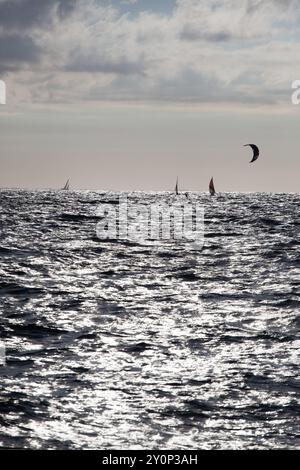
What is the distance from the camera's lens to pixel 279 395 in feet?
43.6

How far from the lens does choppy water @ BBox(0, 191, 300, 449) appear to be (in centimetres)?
1161

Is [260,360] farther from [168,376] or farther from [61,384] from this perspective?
[61,384]

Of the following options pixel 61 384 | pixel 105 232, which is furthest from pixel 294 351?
pixel 105 232

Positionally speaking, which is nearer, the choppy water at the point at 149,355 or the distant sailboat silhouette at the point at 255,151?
the choppy water at the point at 149,355

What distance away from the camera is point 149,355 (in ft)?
52.2

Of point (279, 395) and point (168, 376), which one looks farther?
point (168, 376)

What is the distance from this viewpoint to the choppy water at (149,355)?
1161 cm

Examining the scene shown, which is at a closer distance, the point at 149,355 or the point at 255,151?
the point at 149,355

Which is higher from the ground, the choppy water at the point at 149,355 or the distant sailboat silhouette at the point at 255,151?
the distant sailboat silhouette at the point at 255,151

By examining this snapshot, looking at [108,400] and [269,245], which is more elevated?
[269,245]

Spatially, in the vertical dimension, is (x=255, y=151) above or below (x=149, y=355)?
above

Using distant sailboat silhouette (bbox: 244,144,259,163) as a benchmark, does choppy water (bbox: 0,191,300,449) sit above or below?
below

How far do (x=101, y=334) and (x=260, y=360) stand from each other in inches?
172

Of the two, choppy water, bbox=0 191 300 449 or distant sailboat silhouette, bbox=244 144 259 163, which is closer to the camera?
choppy water, bbox=0 191 300 449
